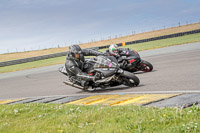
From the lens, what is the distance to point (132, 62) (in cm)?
1286

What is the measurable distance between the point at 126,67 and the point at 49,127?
→ 8087mm

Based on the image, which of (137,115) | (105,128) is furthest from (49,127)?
(137,115)

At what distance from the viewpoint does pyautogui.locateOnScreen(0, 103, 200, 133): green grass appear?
169 inches

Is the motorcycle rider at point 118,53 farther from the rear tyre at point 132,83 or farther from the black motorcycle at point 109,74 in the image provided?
the rear tyre at point 132,83

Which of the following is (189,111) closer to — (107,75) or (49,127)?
(49,127)

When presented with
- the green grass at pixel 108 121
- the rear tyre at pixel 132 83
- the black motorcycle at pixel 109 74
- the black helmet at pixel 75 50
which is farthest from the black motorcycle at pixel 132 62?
the green grass at pixel 108 121

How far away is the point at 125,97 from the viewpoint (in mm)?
8117

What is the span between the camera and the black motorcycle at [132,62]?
12859 mm

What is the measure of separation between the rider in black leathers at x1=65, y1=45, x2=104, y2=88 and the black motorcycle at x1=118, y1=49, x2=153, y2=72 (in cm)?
301

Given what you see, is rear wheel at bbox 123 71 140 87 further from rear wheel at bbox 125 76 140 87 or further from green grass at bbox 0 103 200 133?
green grass at bbox 0 103 200 133

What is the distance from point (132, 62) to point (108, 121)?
A: 26.0 feet

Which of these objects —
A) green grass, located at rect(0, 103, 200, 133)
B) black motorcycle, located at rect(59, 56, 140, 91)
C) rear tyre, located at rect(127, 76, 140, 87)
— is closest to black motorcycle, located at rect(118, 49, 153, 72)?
black motorcycle, located at rect(59, 56, 140, 91)

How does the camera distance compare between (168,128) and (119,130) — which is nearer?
(168,128)

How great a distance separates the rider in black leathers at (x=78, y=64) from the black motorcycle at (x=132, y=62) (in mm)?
3013
